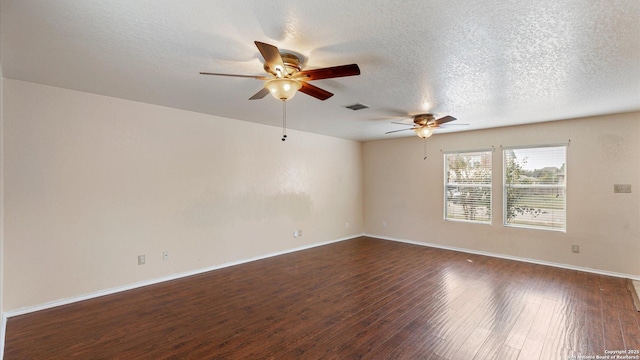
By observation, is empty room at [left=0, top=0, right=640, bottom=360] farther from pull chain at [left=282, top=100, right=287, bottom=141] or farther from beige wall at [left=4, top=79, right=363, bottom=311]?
pull chain at [left=282, top=100, right=287, bottom=141]

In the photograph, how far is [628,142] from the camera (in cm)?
429

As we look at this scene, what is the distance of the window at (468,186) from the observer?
5.69 metres

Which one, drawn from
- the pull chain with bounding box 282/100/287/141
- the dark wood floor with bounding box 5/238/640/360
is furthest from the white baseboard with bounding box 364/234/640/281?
the pull chain with bounding box 282/100/287/141

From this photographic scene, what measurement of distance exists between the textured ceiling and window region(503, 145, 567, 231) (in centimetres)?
139

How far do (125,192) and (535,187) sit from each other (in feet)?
21.7

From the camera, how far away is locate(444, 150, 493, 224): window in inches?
224

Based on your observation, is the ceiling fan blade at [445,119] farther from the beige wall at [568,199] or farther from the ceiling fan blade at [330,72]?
the ceiling fan blade at [330,72]

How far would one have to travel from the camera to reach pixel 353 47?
7.39 ft

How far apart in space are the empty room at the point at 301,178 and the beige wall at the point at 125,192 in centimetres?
2

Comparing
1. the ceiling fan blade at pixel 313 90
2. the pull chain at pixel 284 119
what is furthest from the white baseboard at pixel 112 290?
the ceiling fan blade at pixel 313 90

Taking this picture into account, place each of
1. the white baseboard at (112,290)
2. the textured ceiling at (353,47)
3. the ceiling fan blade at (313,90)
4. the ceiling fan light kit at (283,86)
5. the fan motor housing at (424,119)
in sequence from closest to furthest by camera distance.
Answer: the textured ceiling at (353,47) → the ceiling fan light kit at (283,86) → the ceiling fan blade at (313,90) → the white baseboard at (112,290) → the fan motor housing at (424,119)

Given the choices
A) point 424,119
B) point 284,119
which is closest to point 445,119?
point 424,119

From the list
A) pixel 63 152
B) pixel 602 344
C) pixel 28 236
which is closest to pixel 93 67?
pixel 63 152

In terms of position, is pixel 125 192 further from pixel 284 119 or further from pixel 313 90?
pixel 313 90
